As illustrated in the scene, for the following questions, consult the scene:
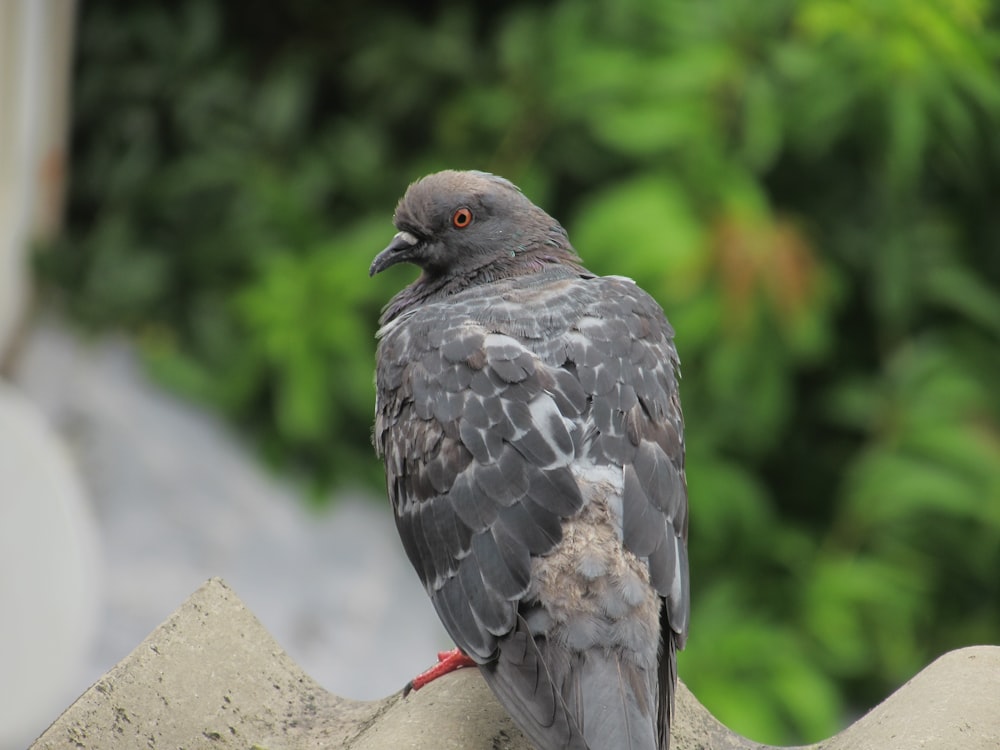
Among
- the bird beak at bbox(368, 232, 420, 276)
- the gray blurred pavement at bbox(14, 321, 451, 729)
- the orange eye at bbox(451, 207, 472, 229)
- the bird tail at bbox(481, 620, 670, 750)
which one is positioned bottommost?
the gray blurred pavement at bbox(14, 321, 451, 729)

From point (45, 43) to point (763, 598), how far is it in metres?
4.54

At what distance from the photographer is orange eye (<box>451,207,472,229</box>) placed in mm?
3449

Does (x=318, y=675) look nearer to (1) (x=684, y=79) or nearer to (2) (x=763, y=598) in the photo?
(2) (x=763, y=598)

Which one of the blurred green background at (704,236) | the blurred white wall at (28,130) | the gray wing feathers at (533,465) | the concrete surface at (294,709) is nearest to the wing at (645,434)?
the gray wing feathers at (533,465)

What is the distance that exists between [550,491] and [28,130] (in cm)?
483

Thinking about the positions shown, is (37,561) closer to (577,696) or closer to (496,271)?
(496,271)

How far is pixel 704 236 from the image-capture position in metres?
5.36

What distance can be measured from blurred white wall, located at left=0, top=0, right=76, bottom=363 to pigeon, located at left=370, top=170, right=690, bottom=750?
396 cm

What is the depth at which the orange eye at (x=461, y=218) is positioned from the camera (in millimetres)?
3449

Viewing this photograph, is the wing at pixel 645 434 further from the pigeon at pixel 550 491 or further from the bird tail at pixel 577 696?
the bird tail at pixel 577 696

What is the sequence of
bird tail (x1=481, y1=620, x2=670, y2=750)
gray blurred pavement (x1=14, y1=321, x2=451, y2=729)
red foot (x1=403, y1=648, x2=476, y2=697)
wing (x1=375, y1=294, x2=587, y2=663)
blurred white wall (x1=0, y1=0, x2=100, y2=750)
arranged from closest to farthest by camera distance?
bird tail (x1=481, y1=620, x2=670, y2=750)
wing (x1=375, y1=294, x2=587, y2=663)
red foot (x1=403, y1=648, x2=476, y2=697)
blurred white wall (x1=0, y1=0, x2=100, y2=750)
gray blurred pavement (x1=14, y1=321, x2=451, y2=729)

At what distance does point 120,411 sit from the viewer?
6.63m

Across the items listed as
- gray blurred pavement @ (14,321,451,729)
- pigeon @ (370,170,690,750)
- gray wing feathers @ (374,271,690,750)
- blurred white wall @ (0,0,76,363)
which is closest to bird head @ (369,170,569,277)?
pigeon @ (370,170,690,750)

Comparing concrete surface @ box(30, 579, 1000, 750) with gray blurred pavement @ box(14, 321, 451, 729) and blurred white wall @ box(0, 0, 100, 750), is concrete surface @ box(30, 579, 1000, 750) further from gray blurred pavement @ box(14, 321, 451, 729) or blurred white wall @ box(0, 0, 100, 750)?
gray blurred pavement @ box(14, 321, 451, 729)
